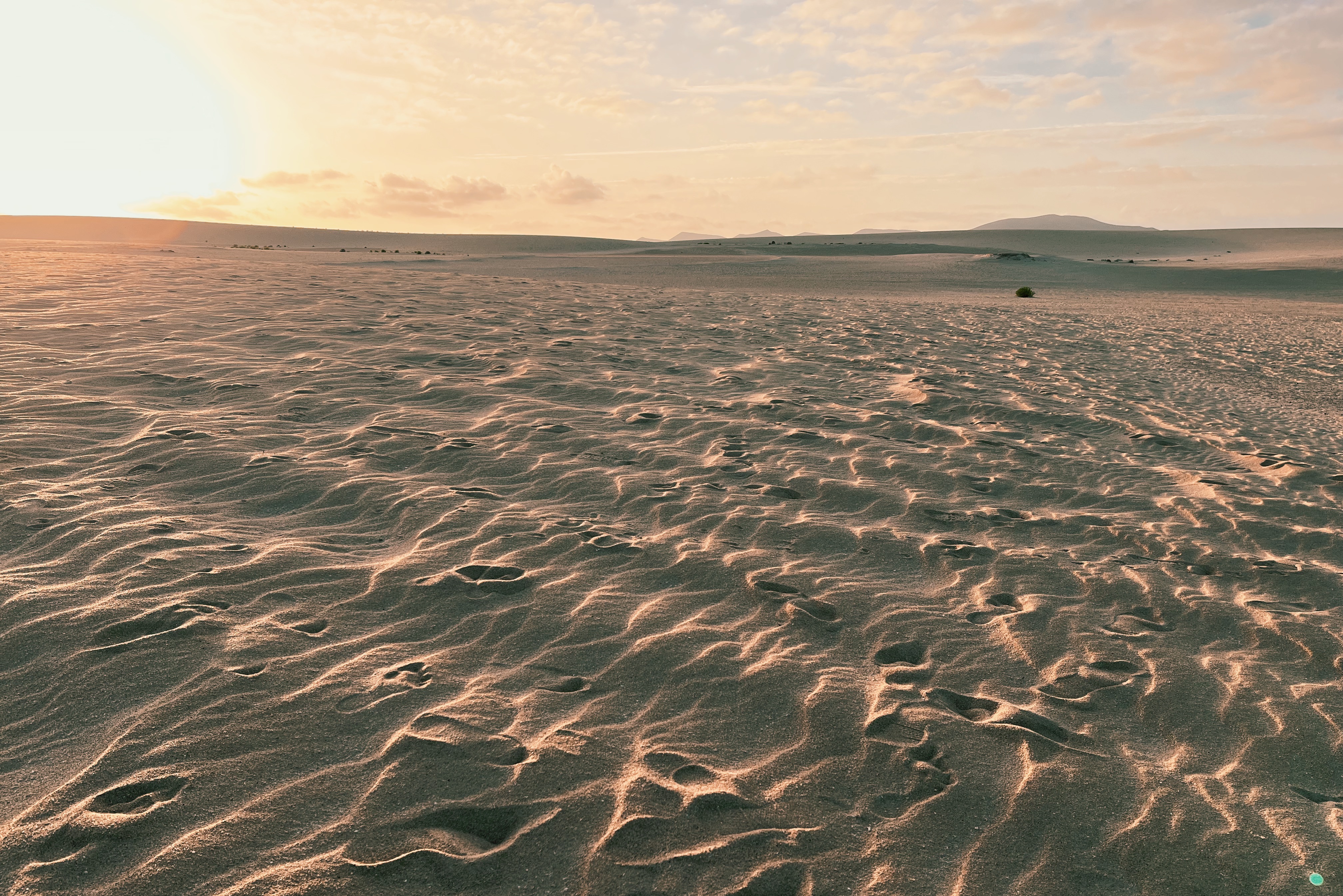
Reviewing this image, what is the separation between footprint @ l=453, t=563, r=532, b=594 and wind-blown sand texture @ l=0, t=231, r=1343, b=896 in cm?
3

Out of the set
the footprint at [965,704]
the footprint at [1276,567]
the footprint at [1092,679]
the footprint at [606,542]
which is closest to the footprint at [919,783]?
the footprint at [965,704]

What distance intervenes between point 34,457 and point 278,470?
1695mm

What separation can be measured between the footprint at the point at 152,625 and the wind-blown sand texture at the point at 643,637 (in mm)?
19

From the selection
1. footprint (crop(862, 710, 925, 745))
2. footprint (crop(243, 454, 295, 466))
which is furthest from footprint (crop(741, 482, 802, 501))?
footprint (crop(243, 454, 295, 466))

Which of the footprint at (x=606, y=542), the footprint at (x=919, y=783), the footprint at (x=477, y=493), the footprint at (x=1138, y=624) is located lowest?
the footprint at (x=919, y=783)

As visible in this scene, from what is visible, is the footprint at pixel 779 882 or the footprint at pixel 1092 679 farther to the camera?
the footprint at pixel 1092 679

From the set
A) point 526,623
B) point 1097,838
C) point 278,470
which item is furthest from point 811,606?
point 278,470

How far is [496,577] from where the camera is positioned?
473cm

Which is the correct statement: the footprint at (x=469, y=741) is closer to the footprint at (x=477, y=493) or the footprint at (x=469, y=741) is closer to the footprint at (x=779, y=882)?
the footprint at (x=779, y=882)

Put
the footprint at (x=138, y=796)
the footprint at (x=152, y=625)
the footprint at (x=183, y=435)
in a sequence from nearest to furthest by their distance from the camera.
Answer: the footprint at (x=138, y=796) → the footprint at (x=152, y=625) → the footprint at (x=183, y=435)

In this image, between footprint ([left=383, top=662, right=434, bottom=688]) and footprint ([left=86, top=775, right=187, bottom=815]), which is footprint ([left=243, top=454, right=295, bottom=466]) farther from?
footprint ([left=86, top=775, right=187, bottom=815])

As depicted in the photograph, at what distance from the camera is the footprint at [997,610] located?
4.60 m

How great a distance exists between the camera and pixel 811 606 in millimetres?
4629

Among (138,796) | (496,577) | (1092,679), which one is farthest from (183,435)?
(1092,679)
